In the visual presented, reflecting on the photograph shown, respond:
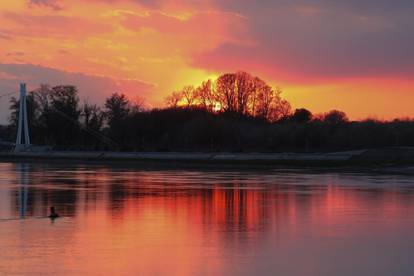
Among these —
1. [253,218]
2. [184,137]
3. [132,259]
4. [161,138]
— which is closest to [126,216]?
[253,218]

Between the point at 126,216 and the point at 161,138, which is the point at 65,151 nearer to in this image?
the point at 161,138

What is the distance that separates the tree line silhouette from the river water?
206 ft

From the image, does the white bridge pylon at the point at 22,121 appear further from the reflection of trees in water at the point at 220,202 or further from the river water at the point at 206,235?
the river water at the point at 206,235

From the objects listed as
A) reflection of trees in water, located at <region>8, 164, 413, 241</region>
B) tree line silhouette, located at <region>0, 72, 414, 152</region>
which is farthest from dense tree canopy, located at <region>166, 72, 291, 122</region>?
reflection of trees in water, located at <region>8, 164, 413, 241</region>

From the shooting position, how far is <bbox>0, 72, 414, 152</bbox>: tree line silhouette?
302 feet

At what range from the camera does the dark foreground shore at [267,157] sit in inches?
2655

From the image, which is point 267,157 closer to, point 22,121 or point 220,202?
point 220,202

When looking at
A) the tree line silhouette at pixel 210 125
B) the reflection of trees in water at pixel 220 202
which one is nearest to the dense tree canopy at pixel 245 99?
the tree line silhouette at pixel 210 125

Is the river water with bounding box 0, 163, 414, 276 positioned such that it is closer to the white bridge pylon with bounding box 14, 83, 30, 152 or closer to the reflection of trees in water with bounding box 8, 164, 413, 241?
the reflection of trees in water with bounding box 8, 164, 413, 241

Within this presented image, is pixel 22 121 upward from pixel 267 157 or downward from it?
upward

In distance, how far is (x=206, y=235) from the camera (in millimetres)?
16250

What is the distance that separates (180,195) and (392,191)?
9568 millimetres

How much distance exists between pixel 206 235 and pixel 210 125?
284ft

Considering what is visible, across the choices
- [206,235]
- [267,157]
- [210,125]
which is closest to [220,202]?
[206,235]
